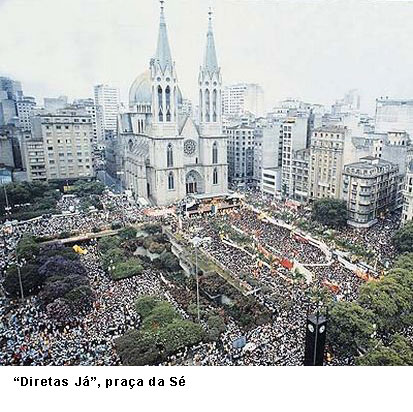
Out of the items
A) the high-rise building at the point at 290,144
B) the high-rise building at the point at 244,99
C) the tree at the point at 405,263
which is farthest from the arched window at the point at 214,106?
the high-rise building at the point at 244,99

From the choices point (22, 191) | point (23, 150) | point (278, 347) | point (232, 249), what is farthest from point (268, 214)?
point (23, 150)

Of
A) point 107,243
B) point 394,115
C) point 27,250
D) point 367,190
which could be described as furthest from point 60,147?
point 394,115

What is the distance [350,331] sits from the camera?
535 centimetres

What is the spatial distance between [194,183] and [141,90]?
5.17 metres

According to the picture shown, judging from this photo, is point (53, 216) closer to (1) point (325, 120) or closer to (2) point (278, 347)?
(2) point (278, 347)

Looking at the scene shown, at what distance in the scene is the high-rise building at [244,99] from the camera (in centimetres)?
2761

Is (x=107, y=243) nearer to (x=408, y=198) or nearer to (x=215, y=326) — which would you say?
(x=215, y=326)

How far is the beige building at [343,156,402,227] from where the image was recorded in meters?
11.3

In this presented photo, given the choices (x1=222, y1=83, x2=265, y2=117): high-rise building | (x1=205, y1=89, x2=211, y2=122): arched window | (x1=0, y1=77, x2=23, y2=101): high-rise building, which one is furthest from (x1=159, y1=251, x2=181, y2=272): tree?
(x1=222, y1=83, x2=265, y2=117): high-rise building

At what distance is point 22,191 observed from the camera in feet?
42.1

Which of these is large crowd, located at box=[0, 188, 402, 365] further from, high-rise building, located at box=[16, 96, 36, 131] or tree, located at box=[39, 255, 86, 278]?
high-rise building, located at box=[16, 96, 36, 131]

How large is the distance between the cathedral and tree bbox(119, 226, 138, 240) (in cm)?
400

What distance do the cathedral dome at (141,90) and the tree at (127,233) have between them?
8.35 meters

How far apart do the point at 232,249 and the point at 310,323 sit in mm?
5005
